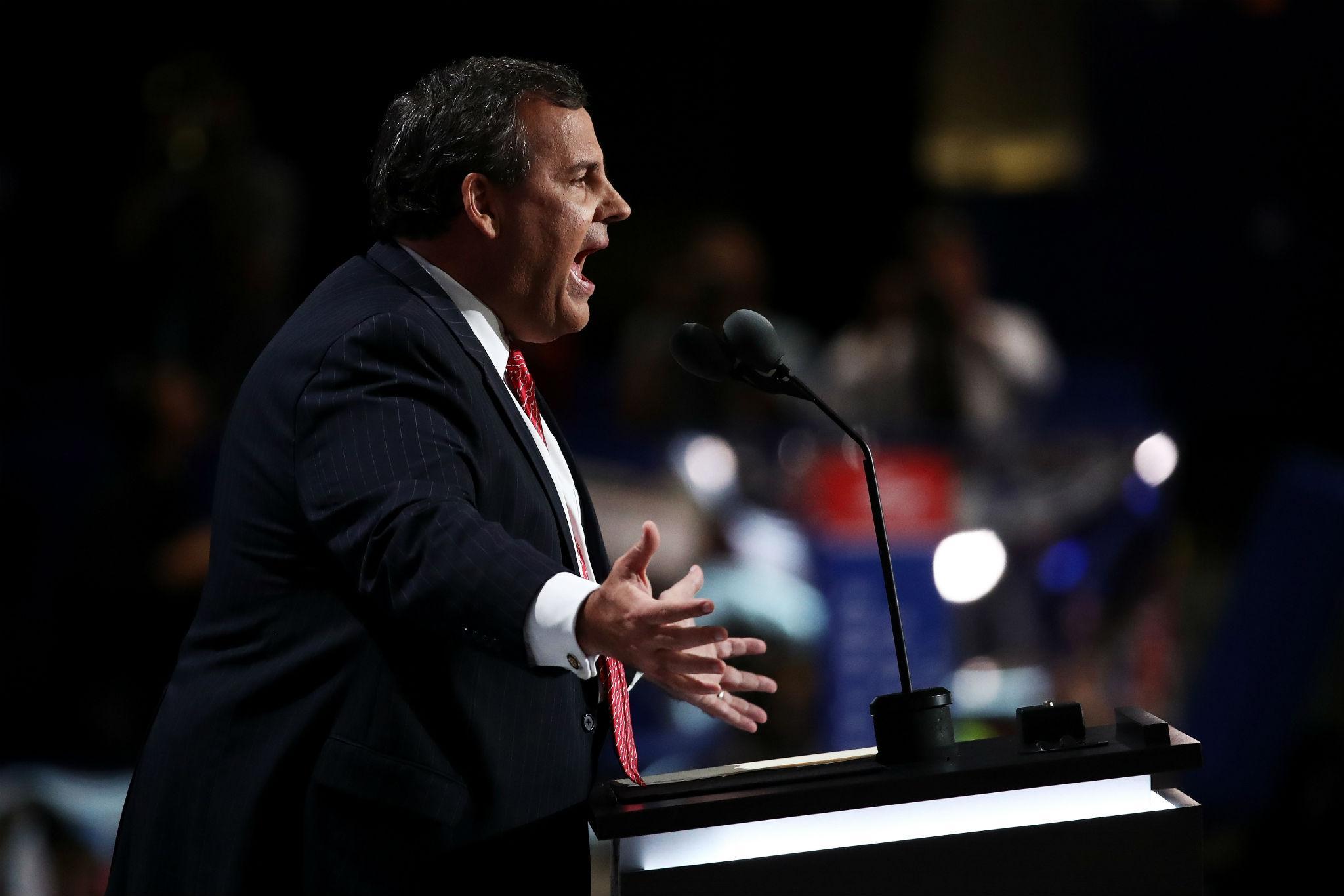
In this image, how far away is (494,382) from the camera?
5.16 feet

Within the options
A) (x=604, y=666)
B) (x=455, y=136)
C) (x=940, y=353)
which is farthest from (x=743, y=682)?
(x=940, y=353)

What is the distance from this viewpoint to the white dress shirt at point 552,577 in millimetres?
1327

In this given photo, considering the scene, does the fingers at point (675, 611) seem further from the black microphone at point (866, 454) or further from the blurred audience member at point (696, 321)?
the blurred audience member at point (696, 321)

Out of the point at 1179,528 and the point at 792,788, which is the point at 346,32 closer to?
the point at 1179,528

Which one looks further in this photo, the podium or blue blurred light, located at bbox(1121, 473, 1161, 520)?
blue blurred light, located at bbox(1121, 473, 1161, 520)

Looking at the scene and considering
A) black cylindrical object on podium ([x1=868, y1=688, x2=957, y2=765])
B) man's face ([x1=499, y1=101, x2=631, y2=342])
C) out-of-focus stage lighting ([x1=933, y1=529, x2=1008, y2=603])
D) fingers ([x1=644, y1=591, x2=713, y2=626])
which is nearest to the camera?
fingers ([x1=644, y1=591, x2=713, y2=626])

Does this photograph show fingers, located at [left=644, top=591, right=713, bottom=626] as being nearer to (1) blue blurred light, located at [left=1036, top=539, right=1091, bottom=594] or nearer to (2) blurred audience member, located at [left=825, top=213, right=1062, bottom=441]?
(1) blue blurred light, located at [left=1036, top=539, right=1091, bottom=594]

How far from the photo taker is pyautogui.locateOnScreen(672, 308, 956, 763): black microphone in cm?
147

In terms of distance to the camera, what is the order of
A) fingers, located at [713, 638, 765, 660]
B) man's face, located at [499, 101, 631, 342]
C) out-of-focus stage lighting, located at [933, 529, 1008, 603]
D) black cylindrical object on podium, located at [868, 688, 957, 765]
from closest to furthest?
fingers, located at [713, 638, 765, 660]
black cylindrical object on podium, located at [868, 688, 957, 765]
man's face, located at [499, 101, 631, 342]
out-of-focus stage lighting, located at [933, 529, 1008, 603]

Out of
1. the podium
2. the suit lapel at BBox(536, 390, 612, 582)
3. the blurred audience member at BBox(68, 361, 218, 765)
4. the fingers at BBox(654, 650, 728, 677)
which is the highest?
the blurred audience member at BBox(68, 361, 218, 765)

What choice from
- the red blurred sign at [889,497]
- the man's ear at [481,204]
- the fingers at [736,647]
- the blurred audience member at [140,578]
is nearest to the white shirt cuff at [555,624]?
the fingers at [736,647]

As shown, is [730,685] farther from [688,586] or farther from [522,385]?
→ [522,385]

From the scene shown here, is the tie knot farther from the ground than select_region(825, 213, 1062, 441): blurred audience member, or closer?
closer

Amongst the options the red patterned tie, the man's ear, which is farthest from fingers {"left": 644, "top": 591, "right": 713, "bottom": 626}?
the man's ear
